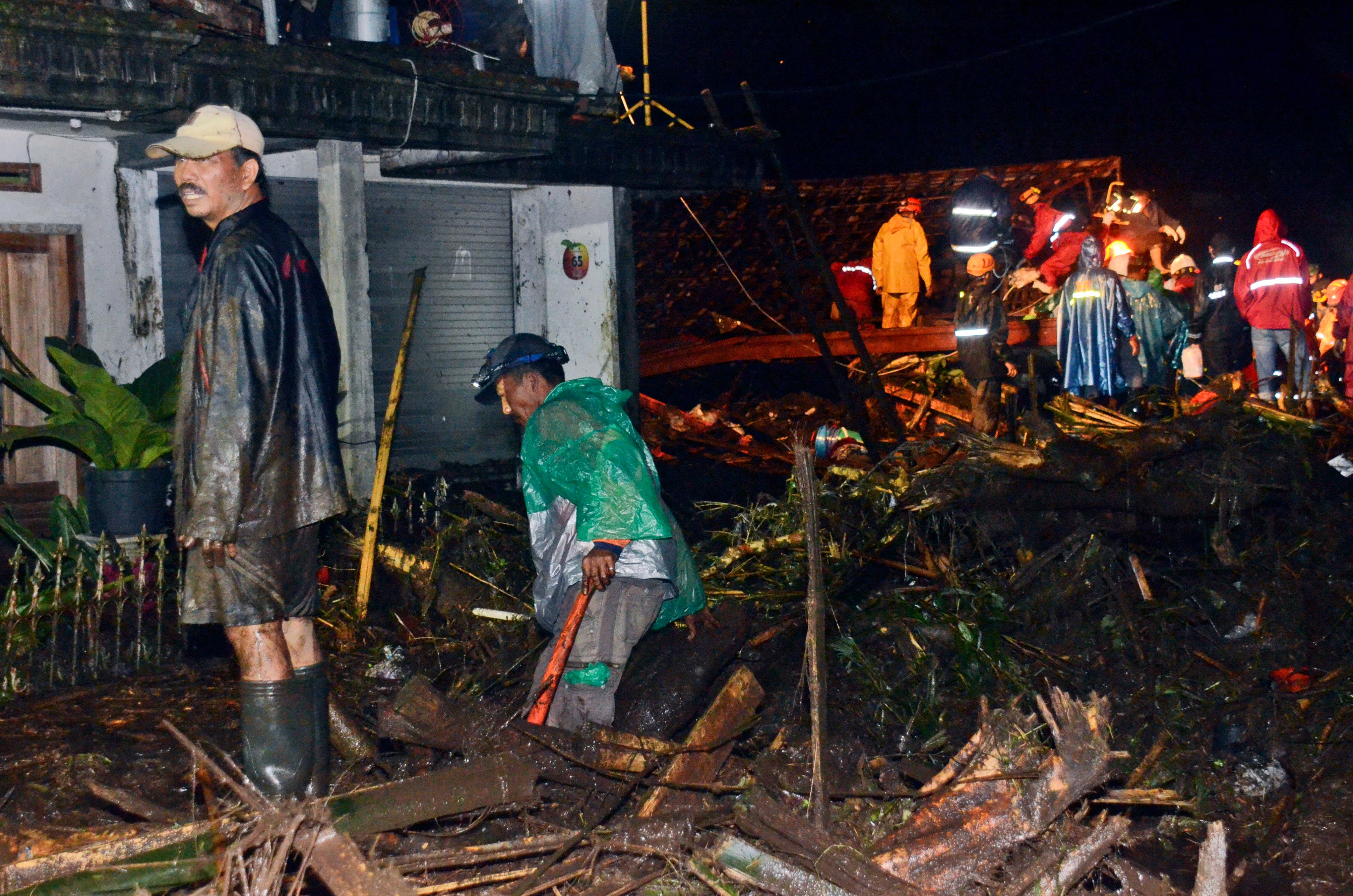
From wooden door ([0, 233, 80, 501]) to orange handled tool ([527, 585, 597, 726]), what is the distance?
650 cm

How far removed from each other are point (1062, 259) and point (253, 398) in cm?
1121

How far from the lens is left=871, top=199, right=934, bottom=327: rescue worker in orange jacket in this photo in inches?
598

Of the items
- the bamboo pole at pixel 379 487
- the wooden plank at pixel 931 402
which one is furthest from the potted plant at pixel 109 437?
the wooden plank at pixel 931 402

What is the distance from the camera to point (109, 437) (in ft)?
25.6

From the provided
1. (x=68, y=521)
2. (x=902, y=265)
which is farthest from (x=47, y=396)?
(x=902, y=265)

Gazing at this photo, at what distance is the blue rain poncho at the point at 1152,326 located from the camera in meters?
11.3

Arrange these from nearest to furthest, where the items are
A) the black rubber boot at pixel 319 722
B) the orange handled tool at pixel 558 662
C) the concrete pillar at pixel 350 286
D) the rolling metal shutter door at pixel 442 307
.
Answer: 1. the black rubber boot at pixel 319 722
2. the orange handled tool at pixel 558 662
3. the concrete pillar at pixel 350 286
4. the rolling metal shutter door at pixel 442 307

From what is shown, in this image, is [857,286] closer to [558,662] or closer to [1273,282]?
[1273,282]

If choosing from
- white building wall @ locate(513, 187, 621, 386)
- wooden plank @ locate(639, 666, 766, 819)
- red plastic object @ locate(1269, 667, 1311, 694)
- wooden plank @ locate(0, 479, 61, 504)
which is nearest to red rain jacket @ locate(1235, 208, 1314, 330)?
white building wall @ locate(513, 187, 621, 386)

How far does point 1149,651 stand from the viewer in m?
6.48

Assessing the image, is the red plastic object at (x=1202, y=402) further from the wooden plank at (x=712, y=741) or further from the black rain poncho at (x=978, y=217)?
the wooden plank at (x=712, y=741)

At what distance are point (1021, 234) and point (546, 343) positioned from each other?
1222 centimetres

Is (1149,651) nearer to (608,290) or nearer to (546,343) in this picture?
(546,343)

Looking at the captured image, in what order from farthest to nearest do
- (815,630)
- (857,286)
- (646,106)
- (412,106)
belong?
(857,286) < (646,106) < (412,106) < (815,630)
